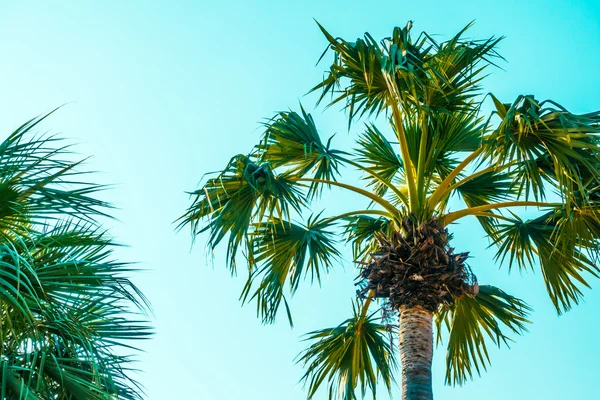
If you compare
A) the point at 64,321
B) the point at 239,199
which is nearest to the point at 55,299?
the point at 64,321

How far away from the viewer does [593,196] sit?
318 inches

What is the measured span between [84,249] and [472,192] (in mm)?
5122

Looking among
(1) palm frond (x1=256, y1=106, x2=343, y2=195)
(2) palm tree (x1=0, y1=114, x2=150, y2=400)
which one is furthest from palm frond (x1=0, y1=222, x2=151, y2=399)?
(1) palm frond (x1=256, y1=106, x2=343, y2=195)

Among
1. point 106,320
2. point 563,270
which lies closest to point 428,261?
point 563,270

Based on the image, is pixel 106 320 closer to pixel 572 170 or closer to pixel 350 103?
pixel 350 103

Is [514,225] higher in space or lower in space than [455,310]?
higher

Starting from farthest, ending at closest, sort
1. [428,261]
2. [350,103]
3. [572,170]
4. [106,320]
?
[350,103], [428,261], [572,170], [106,320]

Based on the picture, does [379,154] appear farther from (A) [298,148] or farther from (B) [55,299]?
(B) [55,299]

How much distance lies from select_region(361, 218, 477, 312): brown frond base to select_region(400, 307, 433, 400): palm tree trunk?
0.11m

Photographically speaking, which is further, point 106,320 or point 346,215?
point 346,215

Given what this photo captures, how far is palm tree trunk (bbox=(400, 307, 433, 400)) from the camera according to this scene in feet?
25.1

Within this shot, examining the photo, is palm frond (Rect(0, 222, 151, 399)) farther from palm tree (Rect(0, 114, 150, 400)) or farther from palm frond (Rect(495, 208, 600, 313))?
palm frond (Rect(495, 208, 600, 313))

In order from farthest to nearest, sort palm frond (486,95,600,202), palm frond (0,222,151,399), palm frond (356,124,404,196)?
1. palm frond (356,124,404,196)
2. palm frond (486,95,600,202)
3. palm frond (0,222,151,399)

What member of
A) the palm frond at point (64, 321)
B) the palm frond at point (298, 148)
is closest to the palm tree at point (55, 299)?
the palm frond at point (64, 321)
